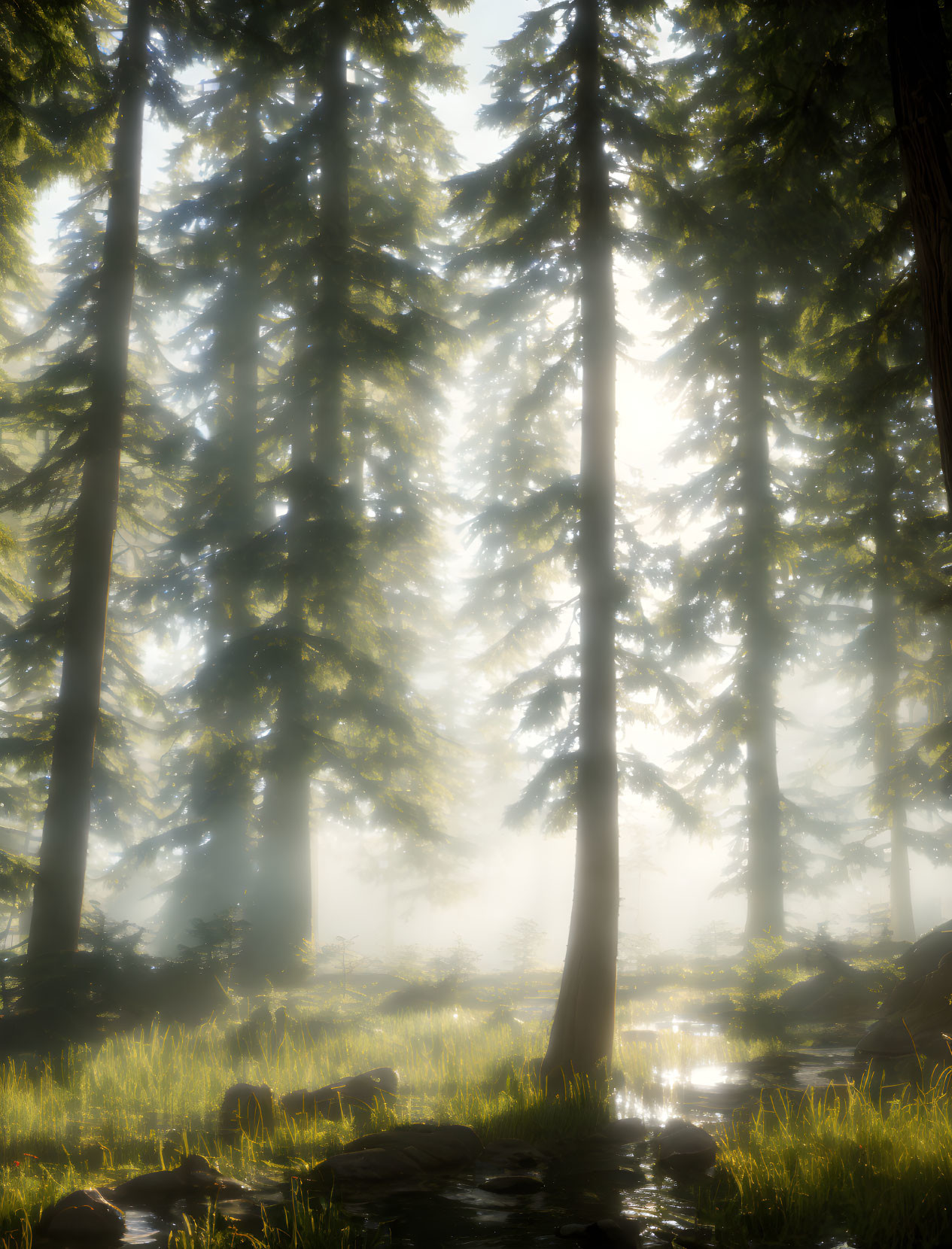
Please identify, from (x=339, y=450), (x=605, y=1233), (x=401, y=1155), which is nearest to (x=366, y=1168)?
(x=401, y=1155)

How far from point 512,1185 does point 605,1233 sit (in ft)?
3.78

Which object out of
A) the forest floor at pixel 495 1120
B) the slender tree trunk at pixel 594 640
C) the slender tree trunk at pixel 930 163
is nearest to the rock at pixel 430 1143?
the forest floor at pixel 495 1120

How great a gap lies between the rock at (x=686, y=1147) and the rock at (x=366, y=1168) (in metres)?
1.95

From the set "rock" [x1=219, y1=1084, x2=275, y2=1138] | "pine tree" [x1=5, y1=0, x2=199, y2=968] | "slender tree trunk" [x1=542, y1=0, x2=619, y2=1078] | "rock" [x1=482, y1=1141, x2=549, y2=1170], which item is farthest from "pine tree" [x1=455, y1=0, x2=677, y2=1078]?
"pine tree" [x1=5, y1=0, x2=199, y2=968]

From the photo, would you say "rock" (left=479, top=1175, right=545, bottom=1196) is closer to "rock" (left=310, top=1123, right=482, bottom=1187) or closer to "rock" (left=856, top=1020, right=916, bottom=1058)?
"rock" (left=310, top=1123, right=482, bottom=1187)

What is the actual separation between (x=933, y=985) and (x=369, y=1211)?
7.27 meters

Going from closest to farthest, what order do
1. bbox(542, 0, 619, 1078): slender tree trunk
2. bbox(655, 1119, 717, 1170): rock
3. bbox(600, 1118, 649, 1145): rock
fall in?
bbox(655, 1119, 717, 1170): rock → bbox(600, 1118, 649, 1145): rock → bbox(542, 0, 619, 1078): slender tree trunk

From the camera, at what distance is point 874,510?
457 inches

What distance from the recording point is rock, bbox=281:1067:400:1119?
22.9ft

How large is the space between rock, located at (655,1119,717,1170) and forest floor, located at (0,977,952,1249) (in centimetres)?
16

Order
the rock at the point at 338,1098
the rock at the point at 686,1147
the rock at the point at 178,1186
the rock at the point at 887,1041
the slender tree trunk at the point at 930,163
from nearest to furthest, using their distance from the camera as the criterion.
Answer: the rock at the point at 178,1186
the slender tree trunk at the point at 930,163
the rock at the point at 686,1147
the rock at the point at 338,1098
the rock at the point at 887,1041

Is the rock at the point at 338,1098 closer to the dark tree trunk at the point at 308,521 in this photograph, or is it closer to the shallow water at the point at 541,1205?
the shallow water at the point at 541,1205

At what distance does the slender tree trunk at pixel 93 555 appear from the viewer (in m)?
10.9

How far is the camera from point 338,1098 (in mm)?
7133
